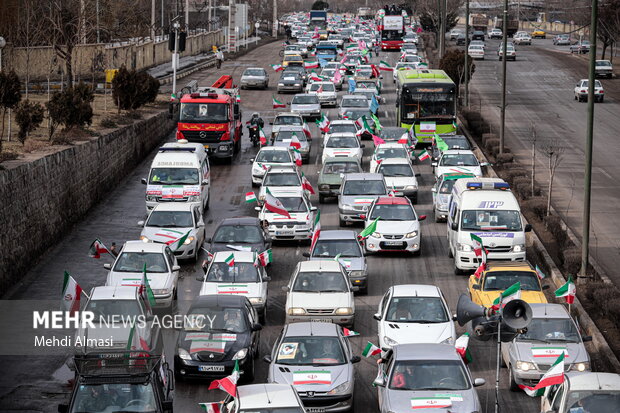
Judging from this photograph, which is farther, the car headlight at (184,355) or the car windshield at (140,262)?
the car windshield at (140,262)

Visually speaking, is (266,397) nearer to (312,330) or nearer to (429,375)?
(429,375)

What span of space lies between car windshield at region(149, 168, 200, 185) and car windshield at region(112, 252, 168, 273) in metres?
9.59

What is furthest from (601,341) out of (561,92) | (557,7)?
(557,7)

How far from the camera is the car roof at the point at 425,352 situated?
705 inches

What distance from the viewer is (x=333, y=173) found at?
128ft

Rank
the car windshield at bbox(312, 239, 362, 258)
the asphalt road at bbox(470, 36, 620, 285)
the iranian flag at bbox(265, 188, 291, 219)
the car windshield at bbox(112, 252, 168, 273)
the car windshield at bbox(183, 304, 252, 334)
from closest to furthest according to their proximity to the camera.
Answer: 1. the car windshield at bbox(183, 304, 252, 334)
2. the car windshield at bbox(112, 252, 168, 273)
3. the car windshield at bbox(312, 239, 362, 258)
4. the iranian flag at bbox(265, 188, 291, 219)
5. the asphalt road at bbox(470, 36, 620, 285)

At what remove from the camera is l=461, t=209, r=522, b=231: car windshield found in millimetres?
29250

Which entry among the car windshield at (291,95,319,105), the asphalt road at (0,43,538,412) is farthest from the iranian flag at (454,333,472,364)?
the car windshield at (291,95,319,105)

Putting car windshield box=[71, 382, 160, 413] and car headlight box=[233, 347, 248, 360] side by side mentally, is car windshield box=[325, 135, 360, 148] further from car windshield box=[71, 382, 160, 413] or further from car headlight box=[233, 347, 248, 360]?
car windshield box=[71, 382, 160, 413]

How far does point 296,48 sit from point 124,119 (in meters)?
47.2

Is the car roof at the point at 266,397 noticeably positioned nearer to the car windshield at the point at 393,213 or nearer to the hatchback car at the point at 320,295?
the hatchback car at the point at 320,295

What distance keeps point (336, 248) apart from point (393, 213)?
153 inches

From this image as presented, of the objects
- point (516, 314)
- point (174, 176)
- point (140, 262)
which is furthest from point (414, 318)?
point (174, 176)

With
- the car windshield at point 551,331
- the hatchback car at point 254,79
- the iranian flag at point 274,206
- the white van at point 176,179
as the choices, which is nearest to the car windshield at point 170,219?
the iranian flag at point 274,206
